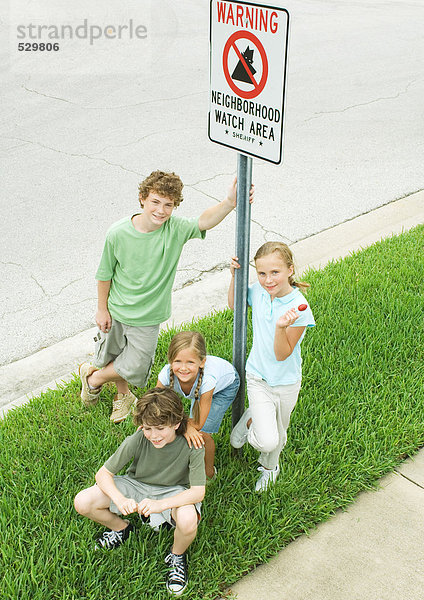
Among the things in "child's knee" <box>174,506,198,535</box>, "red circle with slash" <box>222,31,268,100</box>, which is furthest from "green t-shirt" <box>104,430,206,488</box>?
"red circle with slash" <box>222,31,268,100</box>

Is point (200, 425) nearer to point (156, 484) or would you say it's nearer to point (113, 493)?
point (156, 484)

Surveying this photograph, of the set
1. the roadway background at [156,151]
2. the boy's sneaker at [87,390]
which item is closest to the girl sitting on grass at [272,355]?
the boy's sneaker at [87,390]

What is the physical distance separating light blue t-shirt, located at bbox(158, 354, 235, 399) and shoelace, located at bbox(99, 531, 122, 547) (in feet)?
2.49

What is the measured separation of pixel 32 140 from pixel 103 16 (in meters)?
7.56

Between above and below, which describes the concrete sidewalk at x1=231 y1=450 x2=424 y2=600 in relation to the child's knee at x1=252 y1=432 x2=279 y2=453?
below

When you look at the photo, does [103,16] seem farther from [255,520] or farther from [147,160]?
[255,520]

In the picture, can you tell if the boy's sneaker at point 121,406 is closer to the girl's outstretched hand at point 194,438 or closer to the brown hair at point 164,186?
the girl's outstretched hand at point 194,438

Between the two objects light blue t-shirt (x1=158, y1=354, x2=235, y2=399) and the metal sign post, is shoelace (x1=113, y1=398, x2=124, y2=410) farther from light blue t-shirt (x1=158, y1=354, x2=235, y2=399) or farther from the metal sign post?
the metal sign post

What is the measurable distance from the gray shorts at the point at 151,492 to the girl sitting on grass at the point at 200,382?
0.87ft

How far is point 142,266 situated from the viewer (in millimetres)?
3773

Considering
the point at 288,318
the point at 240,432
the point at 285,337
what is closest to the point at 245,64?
the point at 288,318

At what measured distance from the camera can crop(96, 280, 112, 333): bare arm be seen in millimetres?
3938

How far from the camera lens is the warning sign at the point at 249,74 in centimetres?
269

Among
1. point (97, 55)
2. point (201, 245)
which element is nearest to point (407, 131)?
point (201, 245)
